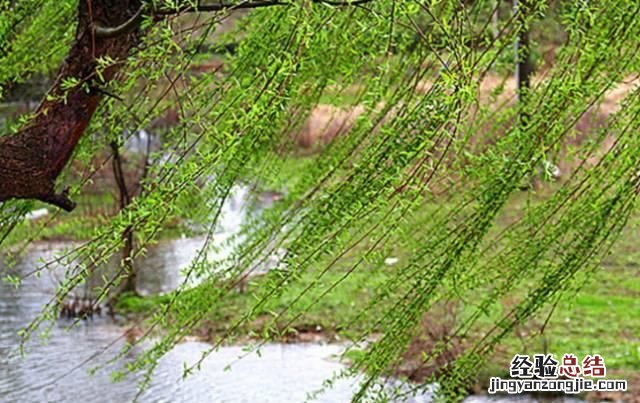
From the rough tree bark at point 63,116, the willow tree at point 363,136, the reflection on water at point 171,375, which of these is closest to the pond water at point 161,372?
the reflection on water at point 171,375

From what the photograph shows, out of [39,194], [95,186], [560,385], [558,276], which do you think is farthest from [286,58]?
[95,186]

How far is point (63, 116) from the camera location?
175 cm

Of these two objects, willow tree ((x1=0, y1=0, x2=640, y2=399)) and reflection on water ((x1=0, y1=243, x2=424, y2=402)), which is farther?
reflection on water ((x1=0, y1=243, x2=424, y2=402))

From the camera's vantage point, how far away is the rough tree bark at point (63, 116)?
67.7 inches

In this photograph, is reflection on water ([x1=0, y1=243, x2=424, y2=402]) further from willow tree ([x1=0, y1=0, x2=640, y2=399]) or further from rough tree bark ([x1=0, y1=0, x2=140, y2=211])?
rough tree bark ([x1=0, y1=0, x2=140, y2=211])

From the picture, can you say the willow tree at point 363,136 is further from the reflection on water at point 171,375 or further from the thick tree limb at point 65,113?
the reflection on water at point 171,375

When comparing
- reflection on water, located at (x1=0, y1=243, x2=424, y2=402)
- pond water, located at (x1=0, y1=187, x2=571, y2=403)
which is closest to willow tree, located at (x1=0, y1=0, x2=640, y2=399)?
pond water, located at (x1=0, y1=187, x2=571, y2=403)

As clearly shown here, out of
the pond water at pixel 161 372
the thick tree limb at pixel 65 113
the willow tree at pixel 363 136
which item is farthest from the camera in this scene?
the pond water at pixel 161 372

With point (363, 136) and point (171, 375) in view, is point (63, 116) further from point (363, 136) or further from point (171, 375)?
point (171, 375)

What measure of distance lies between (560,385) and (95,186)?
727cm

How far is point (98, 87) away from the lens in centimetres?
175

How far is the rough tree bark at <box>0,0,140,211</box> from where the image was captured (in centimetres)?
172

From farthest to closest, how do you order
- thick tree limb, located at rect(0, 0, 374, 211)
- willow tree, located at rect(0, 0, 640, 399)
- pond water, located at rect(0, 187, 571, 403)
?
pond water, located at rect(0, 187, 571, 403), thick tree limb, located at rect(0, 0, 374, 211), willow tree, located at rect(0, 0, 640, 399)

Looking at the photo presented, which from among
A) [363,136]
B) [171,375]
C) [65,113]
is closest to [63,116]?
[65,113]
